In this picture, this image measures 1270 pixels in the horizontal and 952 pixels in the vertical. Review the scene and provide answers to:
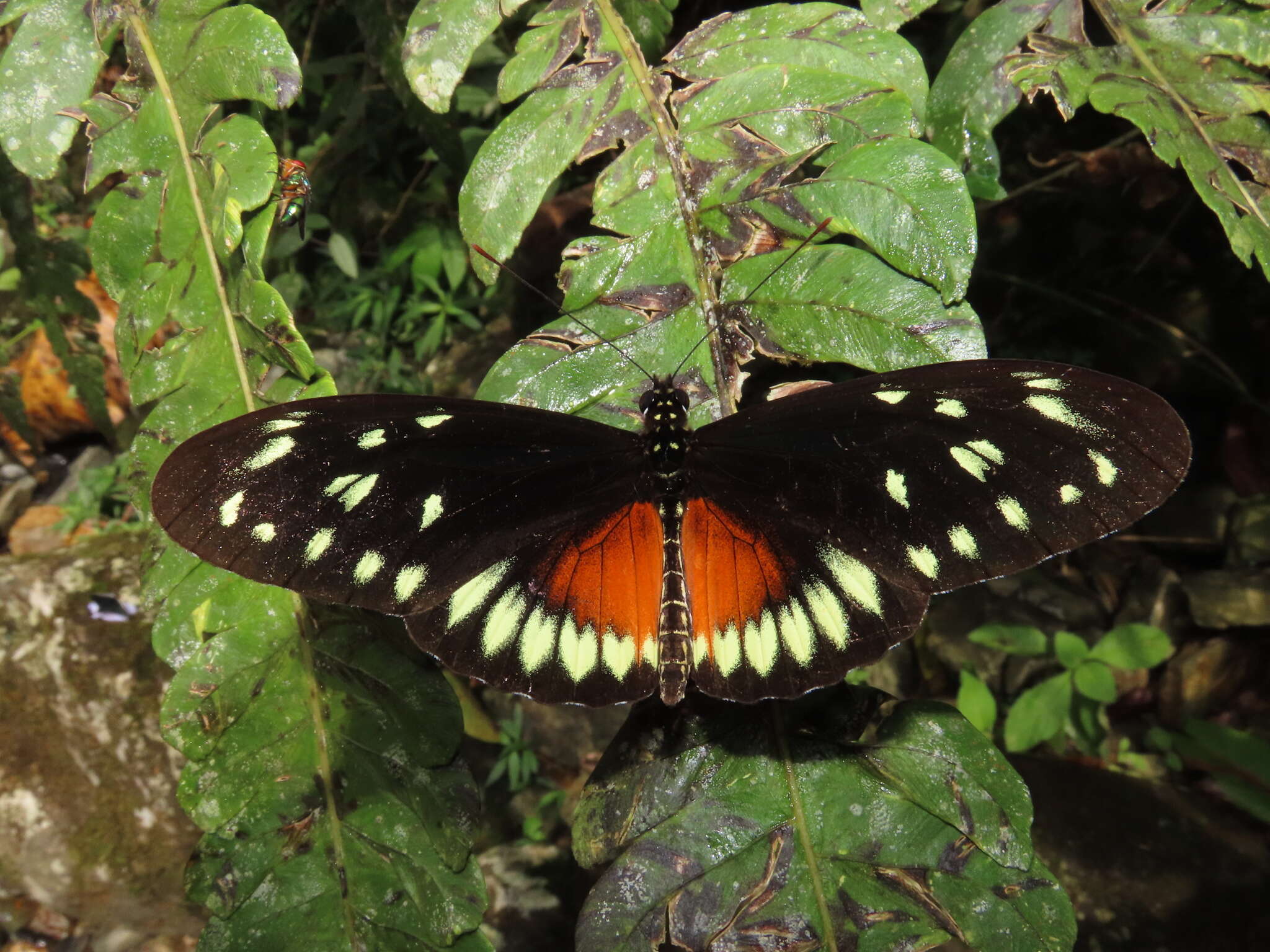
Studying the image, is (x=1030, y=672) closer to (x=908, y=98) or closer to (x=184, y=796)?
(x=908, y=98)

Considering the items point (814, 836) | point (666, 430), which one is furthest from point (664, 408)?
point (814, 836)

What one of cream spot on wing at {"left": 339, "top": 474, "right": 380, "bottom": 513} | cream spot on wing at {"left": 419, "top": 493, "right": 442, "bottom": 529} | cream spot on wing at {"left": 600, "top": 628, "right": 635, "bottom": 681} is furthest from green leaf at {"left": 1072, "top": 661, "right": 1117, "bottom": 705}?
cream spot on wing at {"left": 339, "top": 474, "right": 380, "bottom": 513}

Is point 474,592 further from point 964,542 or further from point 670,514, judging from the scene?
point 964,542

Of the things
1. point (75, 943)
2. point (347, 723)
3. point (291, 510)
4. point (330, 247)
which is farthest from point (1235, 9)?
point (75, 943)

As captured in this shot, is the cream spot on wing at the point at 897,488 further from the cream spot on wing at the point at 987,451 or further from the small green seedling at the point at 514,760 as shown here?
the small green seedling at the point at 514,760

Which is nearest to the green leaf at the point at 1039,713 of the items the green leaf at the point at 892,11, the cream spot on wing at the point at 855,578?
the cream spot on wing at the point at 855,578

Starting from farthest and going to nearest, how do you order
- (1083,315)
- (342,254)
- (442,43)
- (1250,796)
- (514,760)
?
(342,254)
(1083,315)
(514,760)
(1250,796)
(442,43)
